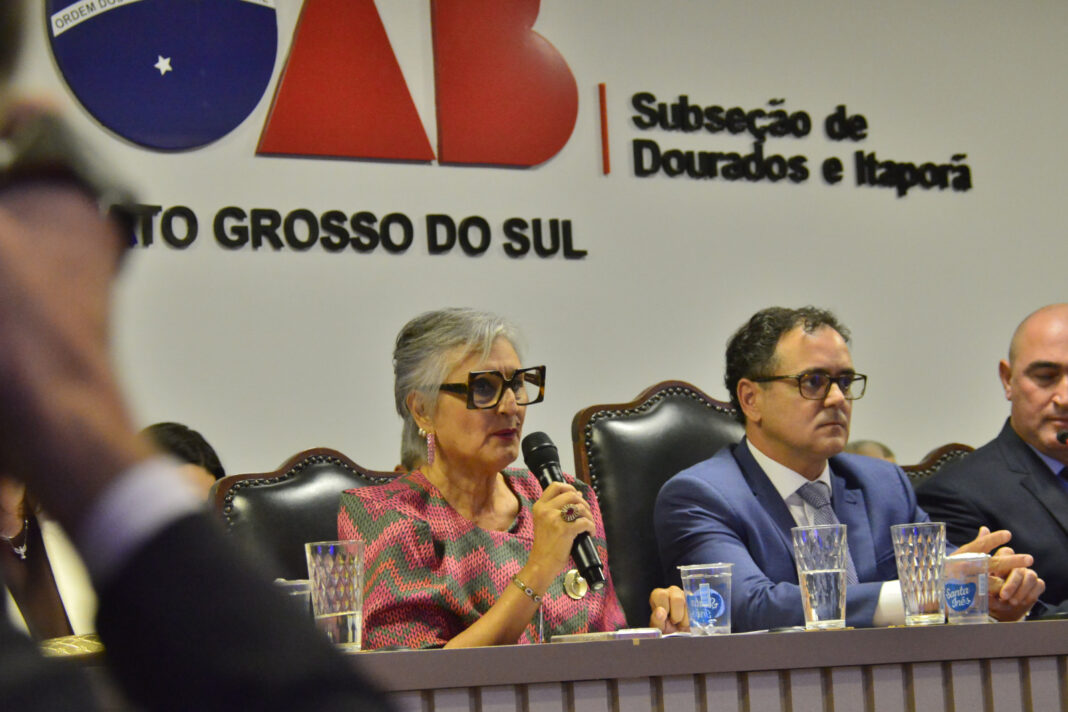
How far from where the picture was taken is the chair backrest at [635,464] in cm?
285

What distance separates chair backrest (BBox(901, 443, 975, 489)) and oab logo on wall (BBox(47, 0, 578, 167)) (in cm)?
170

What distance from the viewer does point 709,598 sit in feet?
6.57

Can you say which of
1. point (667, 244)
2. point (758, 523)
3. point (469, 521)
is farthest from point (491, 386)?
point (667, 244)

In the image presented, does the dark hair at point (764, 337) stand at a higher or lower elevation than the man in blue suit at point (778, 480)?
higher

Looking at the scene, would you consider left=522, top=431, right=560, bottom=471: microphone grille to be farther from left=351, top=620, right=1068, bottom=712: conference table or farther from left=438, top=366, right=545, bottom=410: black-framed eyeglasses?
left=351, top=620, right=1068, bottom=712: conference table

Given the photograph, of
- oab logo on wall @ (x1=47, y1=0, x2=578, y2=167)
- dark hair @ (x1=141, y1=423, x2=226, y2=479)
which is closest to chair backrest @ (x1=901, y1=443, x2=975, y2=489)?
oab logo on wall @ (x1=47, y1=0, x2=578, y2=167)

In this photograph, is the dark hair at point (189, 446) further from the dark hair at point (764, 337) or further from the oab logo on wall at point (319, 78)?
the dark hair at point (764, 337)

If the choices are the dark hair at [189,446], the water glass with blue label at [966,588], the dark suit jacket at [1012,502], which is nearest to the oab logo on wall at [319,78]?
the dark hair at [189,446]

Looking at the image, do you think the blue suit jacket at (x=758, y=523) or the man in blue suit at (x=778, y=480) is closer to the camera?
the blue suit jacket at (x=758, y=523)

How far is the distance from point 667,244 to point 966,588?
287cm

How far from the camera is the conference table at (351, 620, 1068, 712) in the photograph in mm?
1590

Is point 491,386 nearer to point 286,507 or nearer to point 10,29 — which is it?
point 286,507

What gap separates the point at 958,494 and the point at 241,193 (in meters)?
2.35

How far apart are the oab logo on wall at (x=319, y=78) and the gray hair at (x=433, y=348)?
158cm
